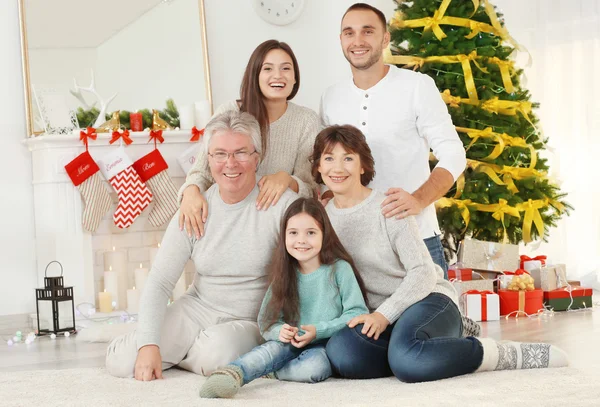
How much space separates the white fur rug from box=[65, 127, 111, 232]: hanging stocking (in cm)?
184

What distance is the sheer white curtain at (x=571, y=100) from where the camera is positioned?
213 inches

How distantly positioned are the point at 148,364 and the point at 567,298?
2.53 m

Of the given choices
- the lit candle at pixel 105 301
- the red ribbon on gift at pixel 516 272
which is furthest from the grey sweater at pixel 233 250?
the red ribbon on gift at pixel 516 272

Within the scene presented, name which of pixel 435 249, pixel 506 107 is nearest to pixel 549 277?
pixel 506 107

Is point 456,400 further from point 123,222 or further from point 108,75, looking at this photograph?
point 108,75

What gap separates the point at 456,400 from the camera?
2.40 metres

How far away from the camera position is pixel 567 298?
14.8ft

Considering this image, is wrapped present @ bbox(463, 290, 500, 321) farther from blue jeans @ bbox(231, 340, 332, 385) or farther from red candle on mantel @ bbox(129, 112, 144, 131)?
red candle on mantel @ bbox(129, 112, 144, 131)

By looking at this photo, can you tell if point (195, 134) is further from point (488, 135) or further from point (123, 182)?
point (488, 135)

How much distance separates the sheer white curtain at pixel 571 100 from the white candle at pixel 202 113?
78.8 inches

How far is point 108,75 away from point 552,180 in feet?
8.27

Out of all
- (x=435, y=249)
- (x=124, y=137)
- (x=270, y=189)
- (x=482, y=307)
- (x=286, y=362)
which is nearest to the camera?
(x=286, y=362)

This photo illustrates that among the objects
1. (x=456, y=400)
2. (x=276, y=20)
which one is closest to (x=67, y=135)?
(x=276, y=20)

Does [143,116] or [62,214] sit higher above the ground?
[143,116]
